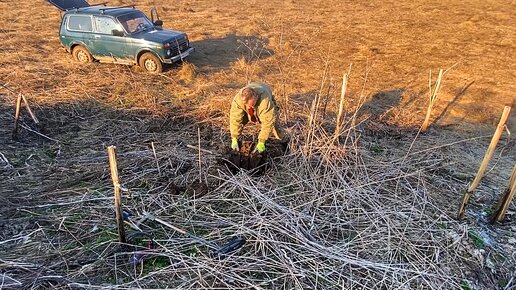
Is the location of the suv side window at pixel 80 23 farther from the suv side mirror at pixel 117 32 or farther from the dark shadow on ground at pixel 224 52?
the dark shadow on ground at pixel 224 52

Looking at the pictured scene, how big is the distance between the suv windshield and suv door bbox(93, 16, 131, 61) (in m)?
0.17

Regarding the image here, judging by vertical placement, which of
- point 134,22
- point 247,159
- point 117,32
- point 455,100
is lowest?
point 455,100

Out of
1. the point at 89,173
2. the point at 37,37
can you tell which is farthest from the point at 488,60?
the point at 37,37

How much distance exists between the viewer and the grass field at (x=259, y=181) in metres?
3.65

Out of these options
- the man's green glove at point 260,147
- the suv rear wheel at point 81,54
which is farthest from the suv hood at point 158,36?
the man's green glove at point 260,147

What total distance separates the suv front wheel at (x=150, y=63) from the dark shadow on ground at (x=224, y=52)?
115 centimetres

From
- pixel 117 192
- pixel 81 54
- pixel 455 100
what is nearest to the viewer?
pixel 117 192

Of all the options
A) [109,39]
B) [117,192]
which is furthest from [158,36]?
[117,192]

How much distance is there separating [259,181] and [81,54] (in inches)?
279

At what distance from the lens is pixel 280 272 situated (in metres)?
3.59

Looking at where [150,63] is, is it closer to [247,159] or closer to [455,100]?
[247,159]

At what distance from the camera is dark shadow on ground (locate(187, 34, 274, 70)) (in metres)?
10.1

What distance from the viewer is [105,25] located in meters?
8.91

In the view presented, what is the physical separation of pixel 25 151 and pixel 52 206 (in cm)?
171
